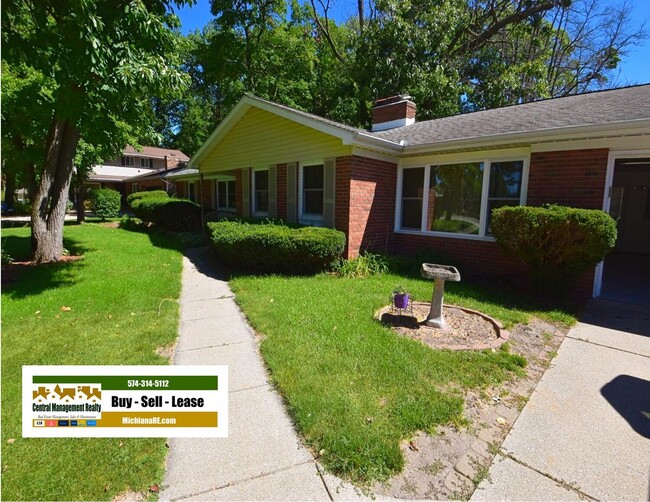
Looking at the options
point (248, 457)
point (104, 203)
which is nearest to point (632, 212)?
point (248, 457)

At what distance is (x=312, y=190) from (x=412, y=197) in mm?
2681

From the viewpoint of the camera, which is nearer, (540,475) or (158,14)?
(540,475)

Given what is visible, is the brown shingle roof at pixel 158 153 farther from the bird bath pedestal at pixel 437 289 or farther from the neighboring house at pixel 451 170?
the bird bath pedestal at pixel 437 289

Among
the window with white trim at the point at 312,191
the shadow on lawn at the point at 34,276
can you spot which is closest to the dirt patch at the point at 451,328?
the window with white trim at the point at 312,191

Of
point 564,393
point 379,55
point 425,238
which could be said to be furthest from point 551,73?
point 564,393

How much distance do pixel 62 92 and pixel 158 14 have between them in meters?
2.46

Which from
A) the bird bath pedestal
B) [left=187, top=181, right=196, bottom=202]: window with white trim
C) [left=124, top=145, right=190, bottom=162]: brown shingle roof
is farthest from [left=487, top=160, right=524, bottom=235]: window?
[left=124, top=145, right=190, bottom=162]: brown shingle roof

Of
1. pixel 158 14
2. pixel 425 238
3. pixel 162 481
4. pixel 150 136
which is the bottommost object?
pixel 162 481

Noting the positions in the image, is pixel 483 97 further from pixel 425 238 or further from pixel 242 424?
pixel 242 424

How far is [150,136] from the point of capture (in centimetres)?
887

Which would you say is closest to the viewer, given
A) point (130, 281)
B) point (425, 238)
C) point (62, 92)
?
point (62, 92)

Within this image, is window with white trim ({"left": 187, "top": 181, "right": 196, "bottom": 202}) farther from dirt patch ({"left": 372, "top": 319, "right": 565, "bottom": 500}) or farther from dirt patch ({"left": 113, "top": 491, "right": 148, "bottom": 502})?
dirt patch ({"left": 372, "top": 319, "right": 565, "bottom": 500})

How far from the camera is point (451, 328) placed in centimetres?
469

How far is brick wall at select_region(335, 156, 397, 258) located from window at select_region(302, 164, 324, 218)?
3.29ft
